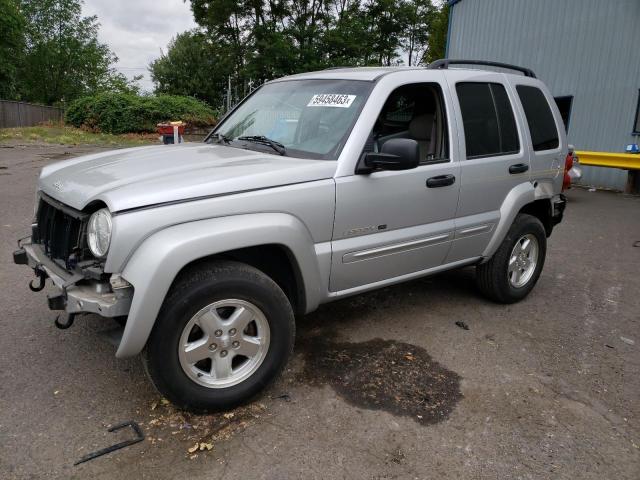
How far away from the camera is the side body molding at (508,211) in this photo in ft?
13.9

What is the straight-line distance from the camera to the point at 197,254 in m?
2.58

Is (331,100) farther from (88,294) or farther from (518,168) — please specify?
(88,294)

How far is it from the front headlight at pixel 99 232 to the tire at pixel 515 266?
3.13 meters

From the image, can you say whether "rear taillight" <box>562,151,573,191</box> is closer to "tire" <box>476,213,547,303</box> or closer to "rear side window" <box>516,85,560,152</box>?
"rear side window" <box>516,85,560,152</box>

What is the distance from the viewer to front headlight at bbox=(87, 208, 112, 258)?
2.55m

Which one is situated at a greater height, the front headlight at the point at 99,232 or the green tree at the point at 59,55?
the green tree at the point at 59,55

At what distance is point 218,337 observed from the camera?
9.18 ft

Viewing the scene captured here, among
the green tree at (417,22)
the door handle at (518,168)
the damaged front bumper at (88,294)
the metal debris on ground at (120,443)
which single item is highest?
the green tree at (417,22)

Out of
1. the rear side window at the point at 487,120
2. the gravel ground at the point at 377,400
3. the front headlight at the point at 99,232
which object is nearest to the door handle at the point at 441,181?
the rear side window at the point at 487,120

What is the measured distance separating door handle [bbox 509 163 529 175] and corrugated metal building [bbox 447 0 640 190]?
9.90 metres

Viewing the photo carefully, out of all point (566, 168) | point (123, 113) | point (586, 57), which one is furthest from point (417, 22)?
point (566, 168)

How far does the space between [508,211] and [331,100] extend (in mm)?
1739

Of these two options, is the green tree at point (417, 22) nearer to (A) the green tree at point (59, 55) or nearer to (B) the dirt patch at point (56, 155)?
(A) the green tree at point (59, 55)

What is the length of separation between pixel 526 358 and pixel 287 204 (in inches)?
82.5
